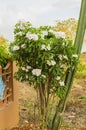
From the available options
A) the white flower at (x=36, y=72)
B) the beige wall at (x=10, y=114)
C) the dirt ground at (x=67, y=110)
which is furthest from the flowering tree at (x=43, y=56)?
the dirt ground at (x=67, y=110)

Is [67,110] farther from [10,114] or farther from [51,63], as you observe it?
[51,63]

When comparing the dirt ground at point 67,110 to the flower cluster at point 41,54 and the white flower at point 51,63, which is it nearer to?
the flower cluster at point 41,54

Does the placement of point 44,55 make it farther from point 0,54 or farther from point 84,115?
point 84,115

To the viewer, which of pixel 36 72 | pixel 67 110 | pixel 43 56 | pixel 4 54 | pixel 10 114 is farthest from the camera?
pixel 67 110

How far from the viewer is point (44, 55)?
18.2ft

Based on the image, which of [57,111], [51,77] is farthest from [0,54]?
[57,111]

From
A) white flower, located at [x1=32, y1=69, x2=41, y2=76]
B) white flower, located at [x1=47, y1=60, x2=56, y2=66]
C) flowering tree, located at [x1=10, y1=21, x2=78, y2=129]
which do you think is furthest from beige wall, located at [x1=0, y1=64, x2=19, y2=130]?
white flower, located at [x1=47, y1=60, x2=56, y2=66]

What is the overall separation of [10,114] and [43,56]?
1.46 metres

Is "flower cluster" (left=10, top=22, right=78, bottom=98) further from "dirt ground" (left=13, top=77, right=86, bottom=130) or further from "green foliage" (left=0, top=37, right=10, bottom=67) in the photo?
"dirt ground" (left=13, top=77, right=86, bottom=130)

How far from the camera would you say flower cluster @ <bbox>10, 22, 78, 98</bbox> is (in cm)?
557

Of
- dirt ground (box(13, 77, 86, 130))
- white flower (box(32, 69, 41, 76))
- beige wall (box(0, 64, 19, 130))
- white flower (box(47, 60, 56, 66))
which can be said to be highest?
white flower (box(47, 60, 56, 66))

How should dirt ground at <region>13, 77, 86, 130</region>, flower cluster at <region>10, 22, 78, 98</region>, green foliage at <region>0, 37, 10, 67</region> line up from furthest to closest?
1. dirt ground at <region>13, 77, 86, 130</region>
2. green foliage at <region>0, 37, 10, 67</region>
3. flower cluster at <region>10, 22, 78, 98</region>

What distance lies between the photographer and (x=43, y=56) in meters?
5.56

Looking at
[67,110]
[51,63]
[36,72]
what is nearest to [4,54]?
[36,72]
